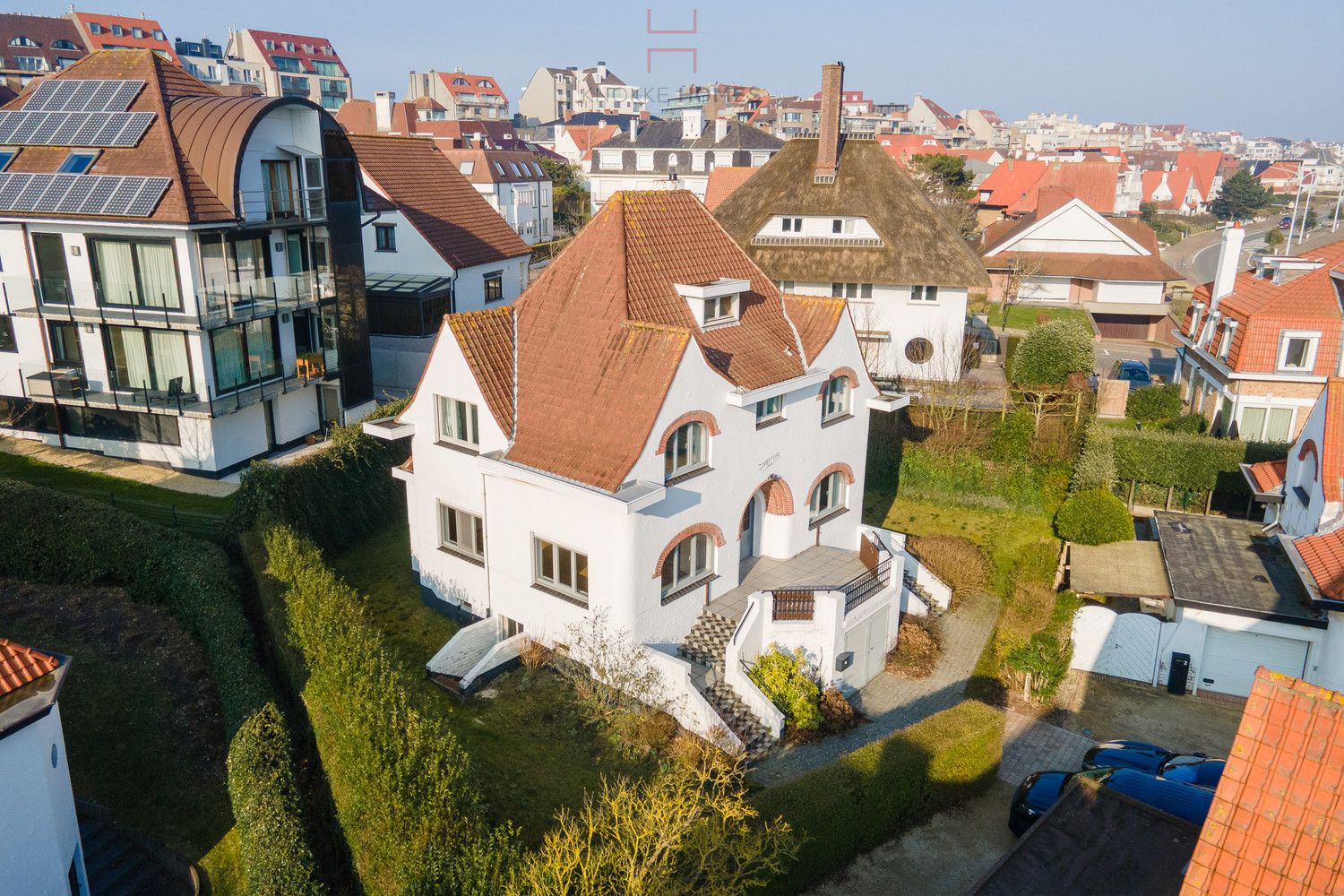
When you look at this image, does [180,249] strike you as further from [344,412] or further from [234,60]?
[234,60]

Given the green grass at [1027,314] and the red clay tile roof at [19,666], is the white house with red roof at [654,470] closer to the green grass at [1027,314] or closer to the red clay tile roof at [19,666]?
the red clay tile roof at [19,666]

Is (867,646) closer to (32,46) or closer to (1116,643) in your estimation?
(1116,643)

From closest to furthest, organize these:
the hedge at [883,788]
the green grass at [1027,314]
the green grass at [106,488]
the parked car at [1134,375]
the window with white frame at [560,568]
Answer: the hedge at [883,788], the window with white frame at [560,568], the green grass at [106,488], the parked car at [1134,375], the green grass at [1027,314]

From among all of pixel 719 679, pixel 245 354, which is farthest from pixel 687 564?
pixel 245 354

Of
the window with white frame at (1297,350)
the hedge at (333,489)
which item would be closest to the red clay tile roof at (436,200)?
the hedge at (333,489)

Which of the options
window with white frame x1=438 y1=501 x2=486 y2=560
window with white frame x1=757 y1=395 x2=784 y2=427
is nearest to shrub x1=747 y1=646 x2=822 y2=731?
window with white frame x1=757 y1=395 x2=784 y2=427

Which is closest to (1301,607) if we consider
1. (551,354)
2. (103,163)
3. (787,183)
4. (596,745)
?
(596,745)

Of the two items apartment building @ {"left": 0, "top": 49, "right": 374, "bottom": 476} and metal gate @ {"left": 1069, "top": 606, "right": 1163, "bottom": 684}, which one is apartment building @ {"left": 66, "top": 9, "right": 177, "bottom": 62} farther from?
metal gate @ {"left": 1069, "top": 606, "right": 1163, "bottom": 684}
